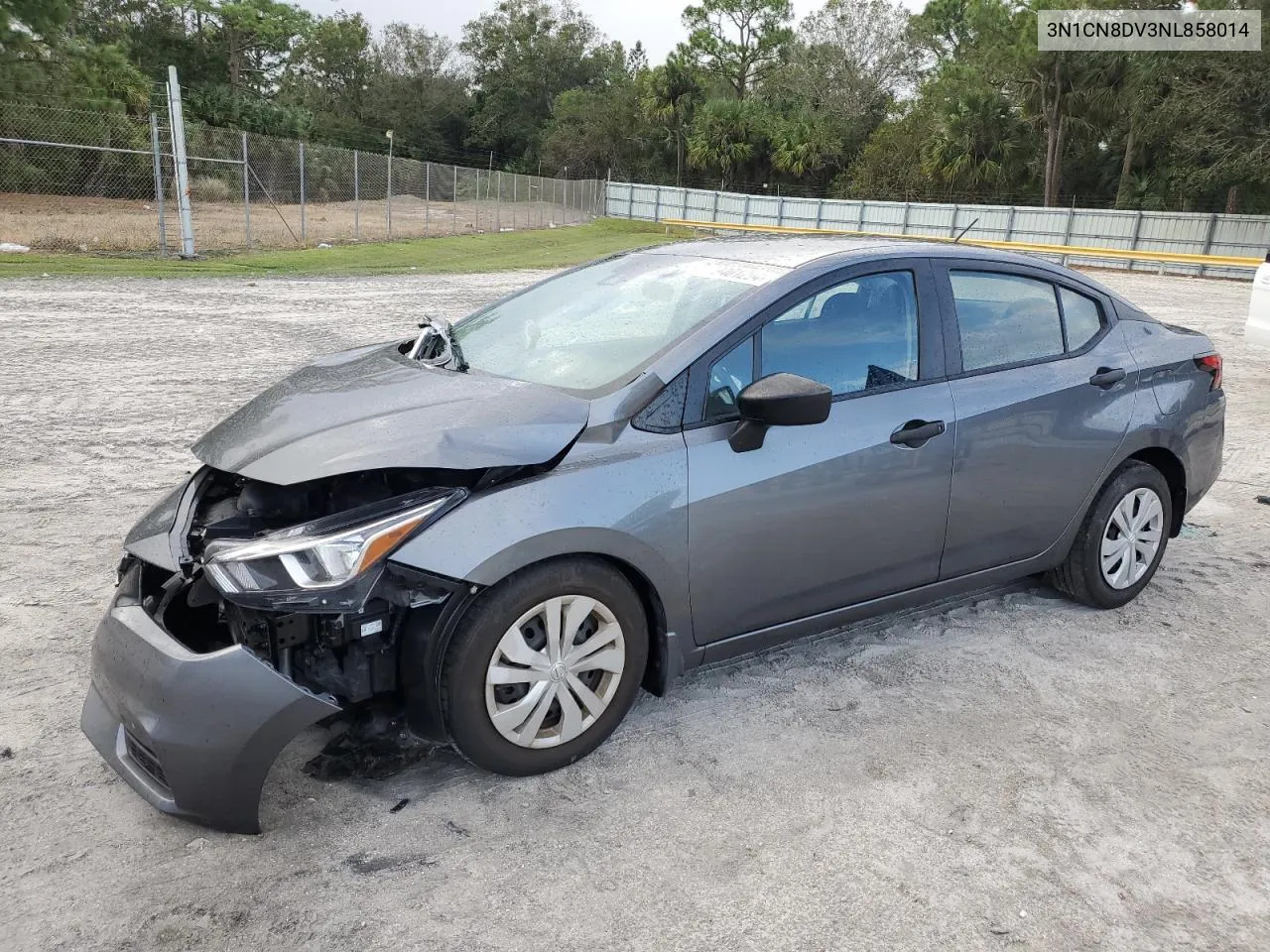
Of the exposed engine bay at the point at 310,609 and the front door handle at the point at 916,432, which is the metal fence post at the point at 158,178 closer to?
the exposed engine bay at the point at 310,609

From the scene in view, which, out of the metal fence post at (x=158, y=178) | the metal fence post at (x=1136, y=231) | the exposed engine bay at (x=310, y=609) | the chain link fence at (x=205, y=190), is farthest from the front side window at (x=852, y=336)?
the metal fence post at (x=1136, y=231)

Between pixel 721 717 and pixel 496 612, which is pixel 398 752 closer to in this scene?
pixel 496 612

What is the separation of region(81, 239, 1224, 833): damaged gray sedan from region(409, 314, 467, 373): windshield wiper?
0.05 feet

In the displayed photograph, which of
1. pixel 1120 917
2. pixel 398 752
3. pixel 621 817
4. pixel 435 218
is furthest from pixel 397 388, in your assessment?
pixel 435 218

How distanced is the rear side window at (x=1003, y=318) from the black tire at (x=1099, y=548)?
66cm

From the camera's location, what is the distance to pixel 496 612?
9.48 feet

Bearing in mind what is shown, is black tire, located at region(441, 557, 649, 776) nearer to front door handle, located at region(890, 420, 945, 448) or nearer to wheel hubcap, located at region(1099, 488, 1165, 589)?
front door handle, located at region(890, 420, 945, 448)

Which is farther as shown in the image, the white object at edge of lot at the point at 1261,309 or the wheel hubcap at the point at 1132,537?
the white object at edge of lot at the point at 1261,309

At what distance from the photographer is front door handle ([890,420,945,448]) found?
3643mm

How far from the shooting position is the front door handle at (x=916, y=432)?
364 centimetres

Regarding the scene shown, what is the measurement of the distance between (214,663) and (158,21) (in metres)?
61.3

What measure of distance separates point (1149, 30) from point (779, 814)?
135 feet

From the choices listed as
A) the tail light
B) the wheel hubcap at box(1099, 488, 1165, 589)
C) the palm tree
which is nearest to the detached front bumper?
the wheel hubcap at box(1099, 488, 1165, 589)

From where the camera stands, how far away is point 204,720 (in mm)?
2607
